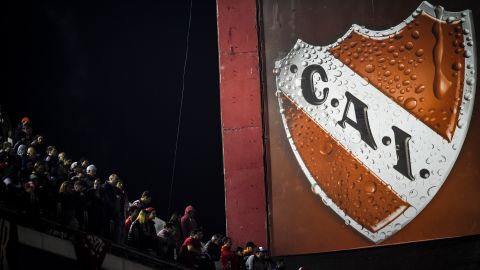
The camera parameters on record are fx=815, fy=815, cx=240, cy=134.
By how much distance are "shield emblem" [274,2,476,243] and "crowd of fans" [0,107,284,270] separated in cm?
296

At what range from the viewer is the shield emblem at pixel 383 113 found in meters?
17.0

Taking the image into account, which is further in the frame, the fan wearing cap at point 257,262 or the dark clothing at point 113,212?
the fan wearing cap at point 257,262

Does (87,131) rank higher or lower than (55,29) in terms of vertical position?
lower

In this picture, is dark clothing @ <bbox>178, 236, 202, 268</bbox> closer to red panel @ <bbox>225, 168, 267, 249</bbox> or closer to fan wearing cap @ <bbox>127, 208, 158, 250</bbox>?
fan wearing cap @ <bbox>127, 208, 158, 250</bbox>

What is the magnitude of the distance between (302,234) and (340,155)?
1909 millimetres

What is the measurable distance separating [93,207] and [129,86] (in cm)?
695

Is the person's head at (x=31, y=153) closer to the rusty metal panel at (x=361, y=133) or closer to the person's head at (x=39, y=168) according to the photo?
the person's head at (x=39, y=168)

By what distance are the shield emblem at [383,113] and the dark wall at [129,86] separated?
7.77 feet

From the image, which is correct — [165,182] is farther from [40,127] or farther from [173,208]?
[40,127]

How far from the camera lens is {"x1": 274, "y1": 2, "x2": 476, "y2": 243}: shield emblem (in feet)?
55.8

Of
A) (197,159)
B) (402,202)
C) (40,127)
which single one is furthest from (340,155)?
(40,127)

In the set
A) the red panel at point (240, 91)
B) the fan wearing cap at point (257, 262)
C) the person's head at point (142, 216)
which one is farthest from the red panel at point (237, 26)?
the person's head at point (142, 216)

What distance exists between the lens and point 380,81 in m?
17.6

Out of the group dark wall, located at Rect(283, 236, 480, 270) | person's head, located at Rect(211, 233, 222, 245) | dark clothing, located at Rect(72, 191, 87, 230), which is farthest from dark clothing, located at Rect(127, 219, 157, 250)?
dark wall, located at Rect(283, 236, 480, 270)
